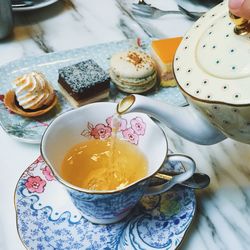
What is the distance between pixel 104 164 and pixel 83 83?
24cm

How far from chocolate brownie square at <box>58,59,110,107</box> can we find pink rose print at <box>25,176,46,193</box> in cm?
22

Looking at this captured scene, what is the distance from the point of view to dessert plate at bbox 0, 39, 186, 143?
0.81 m

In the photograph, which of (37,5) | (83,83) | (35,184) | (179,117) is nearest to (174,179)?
(179,117)

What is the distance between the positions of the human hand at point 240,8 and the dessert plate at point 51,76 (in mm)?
372

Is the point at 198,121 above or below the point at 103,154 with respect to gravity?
above

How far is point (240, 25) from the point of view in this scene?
54 cm

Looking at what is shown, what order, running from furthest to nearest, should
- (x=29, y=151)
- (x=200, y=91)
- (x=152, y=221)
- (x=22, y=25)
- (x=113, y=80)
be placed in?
(x=22, y=25) → (x=113, y=80) → (x=29, y=151) → (x=152, y=221) → (x=200, y=91)

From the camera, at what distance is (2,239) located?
643mm

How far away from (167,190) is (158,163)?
0.07m

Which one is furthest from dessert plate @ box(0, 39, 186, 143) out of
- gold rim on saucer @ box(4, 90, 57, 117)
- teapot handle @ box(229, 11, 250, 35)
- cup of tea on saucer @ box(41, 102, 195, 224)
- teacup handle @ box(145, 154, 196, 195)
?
teapot handle @ box(229, 11, 250, 35)

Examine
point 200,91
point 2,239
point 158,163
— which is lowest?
point 2,239

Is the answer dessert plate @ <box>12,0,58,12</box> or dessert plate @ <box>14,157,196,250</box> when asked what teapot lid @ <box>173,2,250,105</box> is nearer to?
dessert plate @ <box>14,157,196,250</box>

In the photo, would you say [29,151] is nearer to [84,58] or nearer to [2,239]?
[2,239]

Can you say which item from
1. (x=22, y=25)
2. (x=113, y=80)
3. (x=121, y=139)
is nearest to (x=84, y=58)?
(x=113, y=80)
